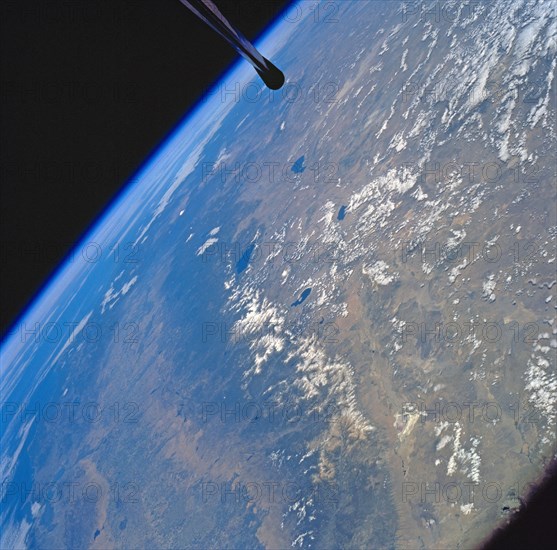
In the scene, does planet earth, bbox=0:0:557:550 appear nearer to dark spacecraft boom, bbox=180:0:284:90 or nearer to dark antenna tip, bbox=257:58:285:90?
dark antenna tip, bbox=257:58:285:90

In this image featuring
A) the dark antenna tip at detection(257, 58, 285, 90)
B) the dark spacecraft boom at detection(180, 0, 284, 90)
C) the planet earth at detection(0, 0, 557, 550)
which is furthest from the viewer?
the dark antenna tip at detection(257, 58, 285, 90)

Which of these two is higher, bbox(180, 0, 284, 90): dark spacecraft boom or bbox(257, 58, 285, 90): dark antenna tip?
bbox(180, 0, 284, 90): dark spacecraft boom

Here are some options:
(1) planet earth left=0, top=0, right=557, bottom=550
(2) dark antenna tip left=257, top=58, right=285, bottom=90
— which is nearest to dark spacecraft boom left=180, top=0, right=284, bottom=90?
(2) dark antenna tip left=257, top=58, right=285, bottom=90

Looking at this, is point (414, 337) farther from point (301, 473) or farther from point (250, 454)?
point (250, 454)

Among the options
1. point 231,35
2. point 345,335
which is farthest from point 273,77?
point 345,335

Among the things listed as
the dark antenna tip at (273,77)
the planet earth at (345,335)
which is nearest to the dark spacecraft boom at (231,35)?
the dark antenna tip at (273,77)

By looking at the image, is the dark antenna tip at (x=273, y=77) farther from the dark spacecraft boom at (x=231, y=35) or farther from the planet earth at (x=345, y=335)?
the planet earth at (x=345, y=335)
